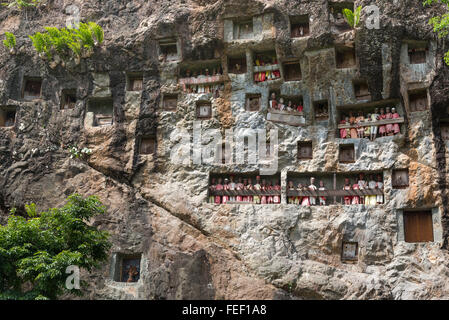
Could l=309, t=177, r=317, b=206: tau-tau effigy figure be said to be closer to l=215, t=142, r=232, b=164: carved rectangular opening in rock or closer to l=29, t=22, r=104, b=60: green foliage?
l=215, t=142, r=232, b=164: carved rectangular opening in rock

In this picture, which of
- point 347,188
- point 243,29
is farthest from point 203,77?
point 347,188

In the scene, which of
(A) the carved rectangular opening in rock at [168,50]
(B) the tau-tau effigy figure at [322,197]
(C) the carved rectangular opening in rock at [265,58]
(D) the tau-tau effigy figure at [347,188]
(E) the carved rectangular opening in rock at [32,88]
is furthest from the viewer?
(E) the carved rectangular opening in rock at [32,88]

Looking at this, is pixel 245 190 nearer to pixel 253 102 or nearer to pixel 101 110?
pixel 253 102

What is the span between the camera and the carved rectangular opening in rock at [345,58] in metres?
22.9

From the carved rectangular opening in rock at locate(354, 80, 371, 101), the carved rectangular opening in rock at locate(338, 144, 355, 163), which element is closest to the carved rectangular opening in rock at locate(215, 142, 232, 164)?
the carved rectangular opening in rock at locate(338, 144, 355, 163)

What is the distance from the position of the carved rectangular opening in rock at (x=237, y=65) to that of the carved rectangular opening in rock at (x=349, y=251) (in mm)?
9394

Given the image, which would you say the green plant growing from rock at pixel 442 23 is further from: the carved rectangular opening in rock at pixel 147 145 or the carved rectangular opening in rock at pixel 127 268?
the carved rectangular opening in rock at pixel 127 268

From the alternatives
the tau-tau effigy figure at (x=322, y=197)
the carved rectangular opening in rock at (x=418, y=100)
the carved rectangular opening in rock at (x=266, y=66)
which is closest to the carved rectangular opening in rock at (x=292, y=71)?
the carved rectangular opening in rock at (x=266, y=66)

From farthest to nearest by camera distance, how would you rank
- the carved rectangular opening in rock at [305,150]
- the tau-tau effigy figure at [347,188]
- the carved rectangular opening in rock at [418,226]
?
1. the carved rectangular opening in rock at [305,150]
2. the tau-tau effigy figure at [347,188]
3. the carved rectangular opening in rock at [418,226]

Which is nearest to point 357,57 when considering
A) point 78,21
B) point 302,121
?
point 302,121

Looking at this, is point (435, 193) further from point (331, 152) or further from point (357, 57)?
point (357, 57)

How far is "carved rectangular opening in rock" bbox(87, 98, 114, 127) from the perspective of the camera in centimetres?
2462

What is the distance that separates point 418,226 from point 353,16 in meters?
9.09

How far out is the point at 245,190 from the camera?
2245 centimetres
